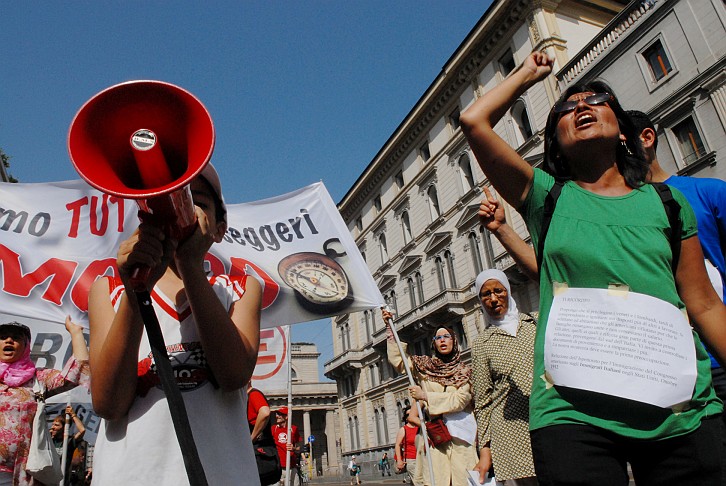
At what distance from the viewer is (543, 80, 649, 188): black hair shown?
1844 millimetres

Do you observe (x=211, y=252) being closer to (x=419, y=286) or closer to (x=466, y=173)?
(x=466, y=173)

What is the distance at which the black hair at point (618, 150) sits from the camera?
1.84 m

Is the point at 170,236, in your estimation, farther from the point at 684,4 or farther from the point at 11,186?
the point at 684,4

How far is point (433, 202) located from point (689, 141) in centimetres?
1482

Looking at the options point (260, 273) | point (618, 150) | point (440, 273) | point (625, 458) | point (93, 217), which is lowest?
point (625, 458)

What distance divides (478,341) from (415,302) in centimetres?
2650

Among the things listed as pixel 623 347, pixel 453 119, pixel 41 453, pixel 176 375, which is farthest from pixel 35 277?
pixel 453 119

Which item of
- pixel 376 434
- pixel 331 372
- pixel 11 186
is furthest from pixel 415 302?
pixel 11 186

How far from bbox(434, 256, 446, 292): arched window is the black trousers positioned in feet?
84.0

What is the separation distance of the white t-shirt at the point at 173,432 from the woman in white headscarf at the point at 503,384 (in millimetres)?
2210

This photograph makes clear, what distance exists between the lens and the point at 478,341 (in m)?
3.55

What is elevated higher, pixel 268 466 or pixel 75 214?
pixel 75 214

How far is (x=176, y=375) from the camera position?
4.15ft

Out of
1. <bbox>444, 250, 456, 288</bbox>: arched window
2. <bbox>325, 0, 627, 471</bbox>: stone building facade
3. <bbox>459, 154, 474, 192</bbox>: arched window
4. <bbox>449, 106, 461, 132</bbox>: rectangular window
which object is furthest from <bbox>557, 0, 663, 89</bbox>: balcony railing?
<bbox>444, 250, 456, 288</bbox>: arched window
